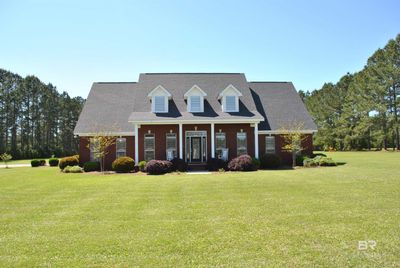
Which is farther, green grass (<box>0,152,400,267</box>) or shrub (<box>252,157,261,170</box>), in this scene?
shrub (<box>252,157,261,170</box>)

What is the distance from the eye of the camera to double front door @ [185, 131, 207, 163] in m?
24.7

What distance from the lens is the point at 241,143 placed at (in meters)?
24.9

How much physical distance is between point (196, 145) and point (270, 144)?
20.2ft

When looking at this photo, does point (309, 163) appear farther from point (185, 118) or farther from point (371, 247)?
point (371, 247)

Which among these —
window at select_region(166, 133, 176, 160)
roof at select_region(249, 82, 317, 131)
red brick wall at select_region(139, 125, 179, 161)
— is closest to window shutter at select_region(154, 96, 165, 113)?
red brick wall at select_region(139, 125, 179, 161)

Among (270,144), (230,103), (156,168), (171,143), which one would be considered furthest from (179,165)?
(270,144)

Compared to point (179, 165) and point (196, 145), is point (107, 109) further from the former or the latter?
point (179, 165)

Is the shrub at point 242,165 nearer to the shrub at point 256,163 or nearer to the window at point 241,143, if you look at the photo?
the shrub at point 256,163

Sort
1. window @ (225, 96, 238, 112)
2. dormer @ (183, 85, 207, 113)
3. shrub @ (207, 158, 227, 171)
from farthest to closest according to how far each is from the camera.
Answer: window @ (225, 96, 238, 112) < dormer @ (183, 85, 207, 113) < shrub @ (207, 158, 227, 171)

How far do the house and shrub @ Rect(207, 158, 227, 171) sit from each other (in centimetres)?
152

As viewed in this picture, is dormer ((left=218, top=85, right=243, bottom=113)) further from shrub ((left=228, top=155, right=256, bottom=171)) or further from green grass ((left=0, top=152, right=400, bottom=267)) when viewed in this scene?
green grass ((left=0, top=152, right=400, bottom=267))

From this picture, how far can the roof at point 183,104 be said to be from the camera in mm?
24328

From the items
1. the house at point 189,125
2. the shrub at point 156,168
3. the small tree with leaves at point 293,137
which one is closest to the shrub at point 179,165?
the shrub at point 156,168
